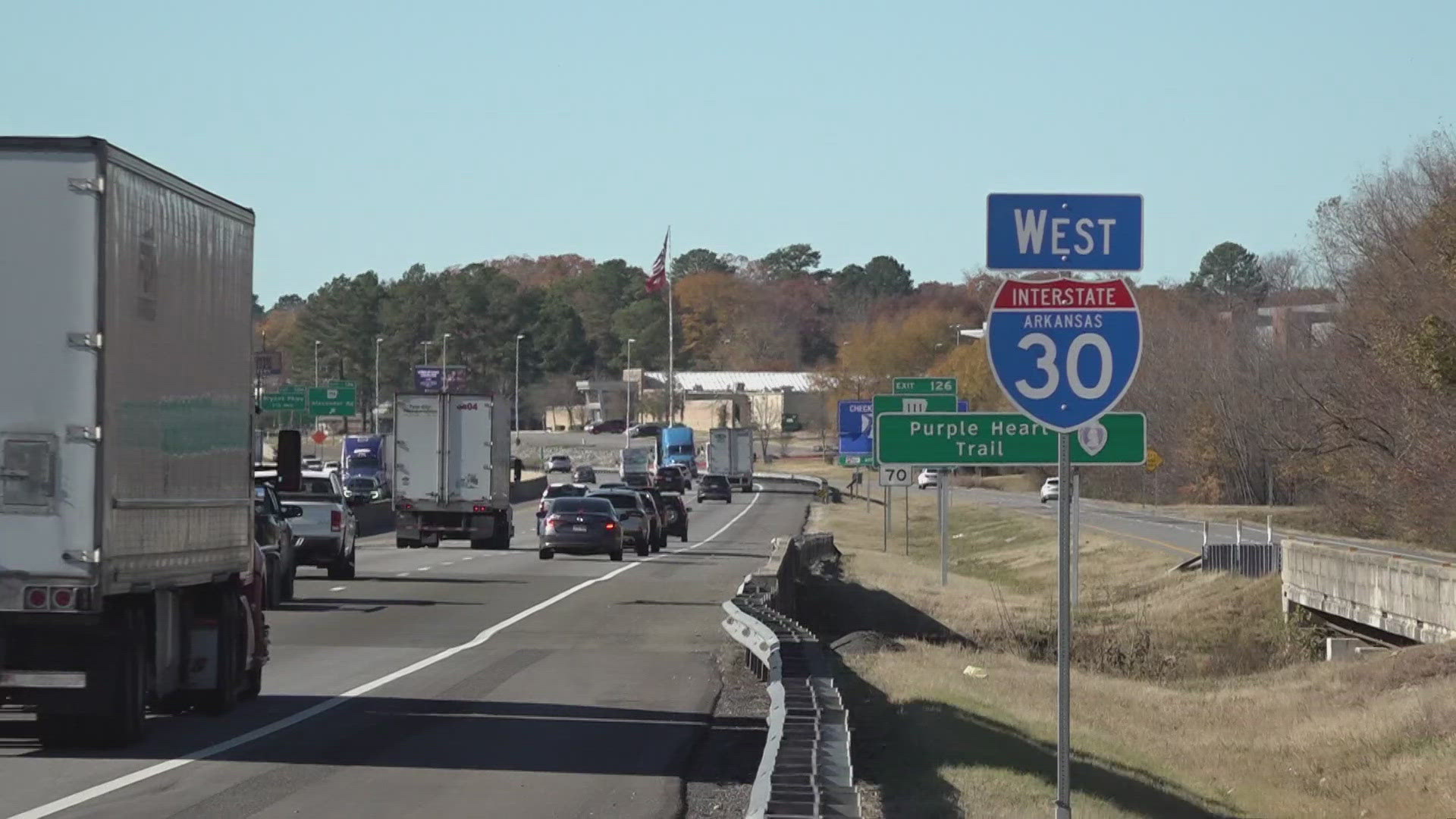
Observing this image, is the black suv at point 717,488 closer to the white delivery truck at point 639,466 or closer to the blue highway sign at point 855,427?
the white delivery truck at point 639,466

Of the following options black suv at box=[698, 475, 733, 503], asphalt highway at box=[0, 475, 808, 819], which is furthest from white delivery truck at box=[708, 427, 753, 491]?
asphalt highway at box=[0, 475, 808, 819]

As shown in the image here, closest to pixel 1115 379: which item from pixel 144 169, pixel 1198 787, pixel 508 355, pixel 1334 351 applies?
pixel 144 169

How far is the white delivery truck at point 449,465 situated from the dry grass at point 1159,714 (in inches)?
362

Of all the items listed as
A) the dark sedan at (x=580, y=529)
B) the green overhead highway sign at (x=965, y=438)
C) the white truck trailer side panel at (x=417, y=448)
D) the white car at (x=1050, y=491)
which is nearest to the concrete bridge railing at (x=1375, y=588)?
the green overhead highway sign at (x=965, y=438)

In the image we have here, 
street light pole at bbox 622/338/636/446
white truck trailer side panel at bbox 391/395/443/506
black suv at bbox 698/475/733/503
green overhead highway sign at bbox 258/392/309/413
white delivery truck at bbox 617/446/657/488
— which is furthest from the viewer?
street light pole at bbox 622/338/636/446

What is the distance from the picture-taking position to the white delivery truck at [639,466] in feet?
295

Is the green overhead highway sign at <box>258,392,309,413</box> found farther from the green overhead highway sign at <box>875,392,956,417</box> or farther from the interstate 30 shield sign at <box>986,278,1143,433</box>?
the interstate 30 shield sign at <box>986,278,1143,433</box>

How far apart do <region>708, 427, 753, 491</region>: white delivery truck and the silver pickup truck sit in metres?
72.0

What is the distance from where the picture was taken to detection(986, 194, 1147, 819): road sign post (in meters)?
9.48

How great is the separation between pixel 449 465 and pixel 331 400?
126ft

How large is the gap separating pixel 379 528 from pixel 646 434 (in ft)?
356

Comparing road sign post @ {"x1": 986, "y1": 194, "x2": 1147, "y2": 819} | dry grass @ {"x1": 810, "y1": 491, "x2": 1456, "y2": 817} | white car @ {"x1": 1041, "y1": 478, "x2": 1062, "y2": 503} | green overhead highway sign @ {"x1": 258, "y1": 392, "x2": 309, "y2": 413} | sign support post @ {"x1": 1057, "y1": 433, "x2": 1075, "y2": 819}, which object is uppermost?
green overhead highway sign @ {"x1": 258, "y1": 392, "x2": 309, "y2": 413}

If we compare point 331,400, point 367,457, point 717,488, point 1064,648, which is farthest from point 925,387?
point 717,488

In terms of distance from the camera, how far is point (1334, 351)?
69250mm
